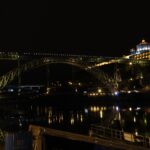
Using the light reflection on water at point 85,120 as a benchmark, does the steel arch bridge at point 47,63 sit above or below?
above

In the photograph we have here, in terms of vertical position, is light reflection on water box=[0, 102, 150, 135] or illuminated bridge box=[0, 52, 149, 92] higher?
illuminated bridge box=[0, 52, 149, 92]

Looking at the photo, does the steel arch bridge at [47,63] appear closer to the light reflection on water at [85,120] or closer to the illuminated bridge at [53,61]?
the illuminated bridge at [53,61]

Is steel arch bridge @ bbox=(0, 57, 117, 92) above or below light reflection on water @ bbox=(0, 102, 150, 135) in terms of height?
above

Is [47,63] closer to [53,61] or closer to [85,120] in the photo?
[53,61]

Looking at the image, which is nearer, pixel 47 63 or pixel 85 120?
pixel 85 120

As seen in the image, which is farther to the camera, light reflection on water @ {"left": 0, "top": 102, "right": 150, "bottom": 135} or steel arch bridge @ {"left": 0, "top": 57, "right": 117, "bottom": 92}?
steel arch bridge @ {"left": 0, "top": 57, "right": 117, "bottom": 92}

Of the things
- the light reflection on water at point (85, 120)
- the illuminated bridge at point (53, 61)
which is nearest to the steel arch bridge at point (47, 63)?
the illuminated bridge at point (53, 61)

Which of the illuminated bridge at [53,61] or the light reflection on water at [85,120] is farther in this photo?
the illuminated bridge at [53,61]

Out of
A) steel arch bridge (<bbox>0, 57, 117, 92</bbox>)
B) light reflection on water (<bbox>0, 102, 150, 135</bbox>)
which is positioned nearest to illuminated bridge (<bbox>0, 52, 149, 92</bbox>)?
steel arch bridge (<bbox>0, 57, 117, 92</bbox>)

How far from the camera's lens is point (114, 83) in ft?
286

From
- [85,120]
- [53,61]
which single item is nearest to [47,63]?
[53,61]

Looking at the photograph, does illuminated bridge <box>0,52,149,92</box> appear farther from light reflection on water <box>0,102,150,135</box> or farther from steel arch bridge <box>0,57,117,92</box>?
light reflection on water <box>0,102,150,135</box>

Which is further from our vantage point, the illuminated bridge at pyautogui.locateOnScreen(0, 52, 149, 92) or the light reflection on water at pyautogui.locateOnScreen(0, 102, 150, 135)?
the illuminated bridge at pyautogui.locateOnScreen(0, 52, 149, 92)

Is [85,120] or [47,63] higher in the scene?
[47,63]
